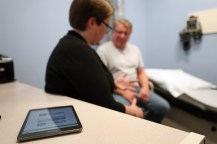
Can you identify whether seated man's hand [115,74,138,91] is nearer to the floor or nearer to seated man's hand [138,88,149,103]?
seated man's hand [138,88,149,103]

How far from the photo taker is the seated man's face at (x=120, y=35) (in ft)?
6.07

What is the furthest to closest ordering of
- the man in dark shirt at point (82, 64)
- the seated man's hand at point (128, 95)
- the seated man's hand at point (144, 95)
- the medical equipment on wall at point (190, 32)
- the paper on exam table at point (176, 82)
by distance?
the medical equipment on wall at point (190, 32), the paper on exam table at point (176, 82), the seated man's hand at point (144, 95), the seated man's hand at point (128, 95), the man in dark shirt at point (82, 64)

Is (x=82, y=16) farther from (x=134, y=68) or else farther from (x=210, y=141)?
(x=210, y=141)

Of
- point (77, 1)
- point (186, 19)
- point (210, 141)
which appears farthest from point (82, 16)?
point (186, 19)

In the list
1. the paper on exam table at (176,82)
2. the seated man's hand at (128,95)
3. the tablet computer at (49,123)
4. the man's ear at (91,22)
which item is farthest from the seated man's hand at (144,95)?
the tablet computer at (49,123)

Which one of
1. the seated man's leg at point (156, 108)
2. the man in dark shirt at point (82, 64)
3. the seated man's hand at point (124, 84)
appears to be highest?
the man in dark shirt at point (82, 64)

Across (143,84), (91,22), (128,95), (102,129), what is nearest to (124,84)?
(128,95)

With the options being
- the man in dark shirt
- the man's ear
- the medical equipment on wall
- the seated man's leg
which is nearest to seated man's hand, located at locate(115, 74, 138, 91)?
the seated man's leg

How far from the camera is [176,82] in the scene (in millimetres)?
1847

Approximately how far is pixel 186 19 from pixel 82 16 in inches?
64.7

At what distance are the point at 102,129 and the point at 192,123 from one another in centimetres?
132

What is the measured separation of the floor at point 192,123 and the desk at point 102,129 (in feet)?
3.76

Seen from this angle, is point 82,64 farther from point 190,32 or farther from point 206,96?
point 190,32

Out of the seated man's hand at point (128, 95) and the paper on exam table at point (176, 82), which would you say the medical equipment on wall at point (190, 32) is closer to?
the paper on exam table at point (176, 82)
